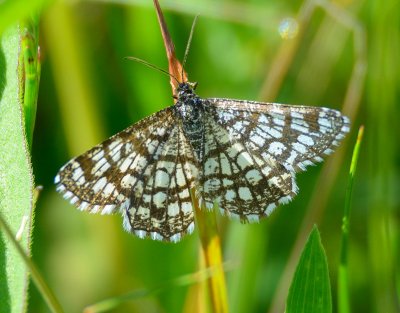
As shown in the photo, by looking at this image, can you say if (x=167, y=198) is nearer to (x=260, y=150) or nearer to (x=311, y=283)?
(x=260, y=150)

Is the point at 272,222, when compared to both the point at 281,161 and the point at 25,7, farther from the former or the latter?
the point at 25,7

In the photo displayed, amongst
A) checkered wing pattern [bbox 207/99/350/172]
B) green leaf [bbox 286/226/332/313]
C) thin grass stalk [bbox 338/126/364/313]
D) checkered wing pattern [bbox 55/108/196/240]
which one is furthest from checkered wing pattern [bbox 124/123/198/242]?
green leaf [bbox 286/226/332/313]

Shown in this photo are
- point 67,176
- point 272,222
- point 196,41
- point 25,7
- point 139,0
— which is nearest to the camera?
point 25,7

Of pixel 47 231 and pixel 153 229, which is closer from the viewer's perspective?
pixel 153 229

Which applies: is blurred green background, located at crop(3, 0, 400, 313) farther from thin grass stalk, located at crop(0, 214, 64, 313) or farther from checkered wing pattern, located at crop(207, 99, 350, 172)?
thin grass stalk, located at crop(0, 214, 64, 313)

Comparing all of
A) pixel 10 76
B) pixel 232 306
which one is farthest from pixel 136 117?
pixel 10 76

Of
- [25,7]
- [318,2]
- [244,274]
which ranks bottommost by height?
[244,274]

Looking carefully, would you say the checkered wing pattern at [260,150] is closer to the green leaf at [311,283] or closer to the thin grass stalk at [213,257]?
the thin grass stalk at [213,257]

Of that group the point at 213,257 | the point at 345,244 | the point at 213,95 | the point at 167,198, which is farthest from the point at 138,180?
the point at 213,95
